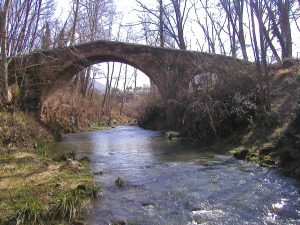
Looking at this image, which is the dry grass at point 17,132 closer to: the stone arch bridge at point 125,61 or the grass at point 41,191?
the grass at point 41,191

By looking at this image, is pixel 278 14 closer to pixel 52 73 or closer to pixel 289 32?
pixel 289 32

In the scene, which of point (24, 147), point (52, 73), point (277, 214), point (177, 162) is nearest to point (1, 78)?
point (24, 147)

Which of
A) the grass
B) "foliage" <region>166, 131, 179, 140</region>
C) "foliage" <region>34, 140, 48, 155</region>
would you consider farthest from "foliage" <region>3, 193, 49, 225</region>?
"foliage" <region>166, 131, 179, 140</region>

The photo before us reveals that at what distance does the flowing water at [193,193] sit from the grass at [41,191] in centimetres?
34

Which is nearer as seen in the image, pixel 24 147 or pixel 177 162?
pixel 177 162

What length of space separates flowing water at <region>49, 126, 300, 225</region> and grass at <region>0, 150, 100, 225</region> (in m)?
0.34

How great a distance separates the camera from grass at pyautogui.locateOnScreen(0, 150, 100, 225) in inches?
212

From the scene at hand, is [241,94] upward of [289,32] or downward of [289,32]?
downward

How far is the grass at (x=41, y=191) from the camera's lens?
5.38m

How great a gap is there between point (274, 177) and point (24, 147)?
28.9 feet

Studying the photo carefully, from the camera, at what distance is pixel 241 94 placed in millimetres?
13023

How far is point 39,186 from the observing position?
7055 mm

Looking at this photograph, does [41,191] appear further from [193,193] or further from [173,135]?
[173,135]

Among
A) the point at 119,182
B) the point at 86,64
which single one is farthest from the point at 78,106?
the point at 119,182
